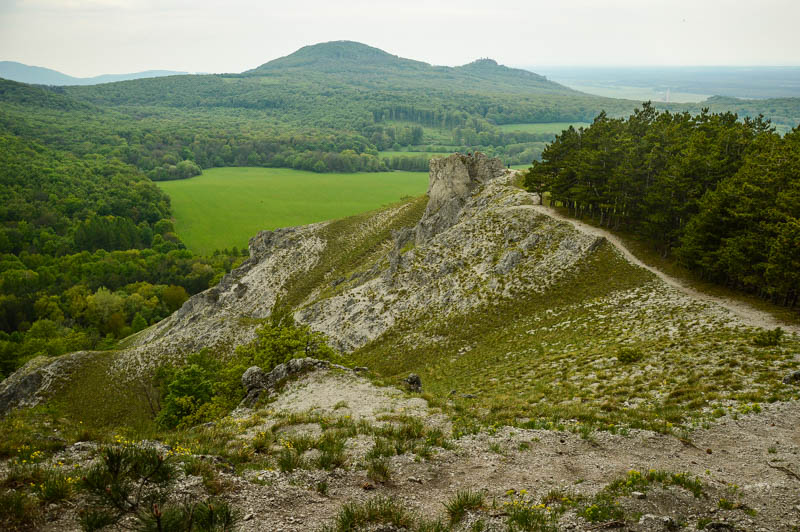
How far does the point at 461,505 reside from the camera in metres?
14.1

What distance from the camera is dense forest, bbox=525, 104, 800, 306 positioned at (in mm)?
36094

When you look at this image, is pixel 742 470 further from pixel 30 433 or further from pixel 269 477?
pixel 30 433

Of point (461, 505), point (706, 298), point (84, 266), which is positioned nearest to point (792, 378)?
point (706, 298)

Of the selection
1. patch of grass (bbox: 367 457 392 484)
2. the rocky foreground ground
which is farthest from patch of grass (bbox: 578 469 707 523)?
patch of grass (bbox: 367 457 392 484)

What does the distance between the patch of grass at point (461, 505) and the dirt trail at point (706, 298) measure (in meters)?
29.6

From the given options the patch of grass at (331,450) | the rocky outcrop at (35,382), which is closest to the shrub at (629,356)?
the patch of grass at (331,450)

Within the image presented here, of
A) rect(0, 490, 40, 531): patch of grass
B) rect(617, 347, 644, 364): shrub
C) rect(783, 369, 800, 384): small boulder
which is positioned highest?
rect(0, 490, 40, 531): patch of grass

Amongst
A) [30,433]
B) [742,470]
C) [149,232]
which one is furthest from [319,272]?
[149,232]

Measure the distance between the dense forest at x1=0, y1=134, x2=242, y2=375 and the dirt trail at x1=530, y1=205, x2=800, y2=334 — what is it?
335ft

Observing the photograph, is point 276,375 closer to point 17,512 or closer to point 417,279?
point 17,512

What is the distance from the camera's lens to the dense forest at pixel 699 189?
36.1 metres

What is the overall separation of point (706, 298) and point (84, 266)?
15977 cm

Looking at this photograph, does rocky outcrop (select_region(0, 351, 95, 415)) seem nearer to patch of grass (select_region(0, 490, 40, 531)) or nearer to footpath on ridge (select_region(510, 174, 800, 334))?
patch of grass (select_region(0, 490, 40, 531))

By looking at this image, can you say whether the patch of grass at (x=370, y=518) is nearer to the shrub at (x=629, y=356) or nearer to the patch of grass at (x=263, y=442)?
the patch of grass at (x=263, y=442)
